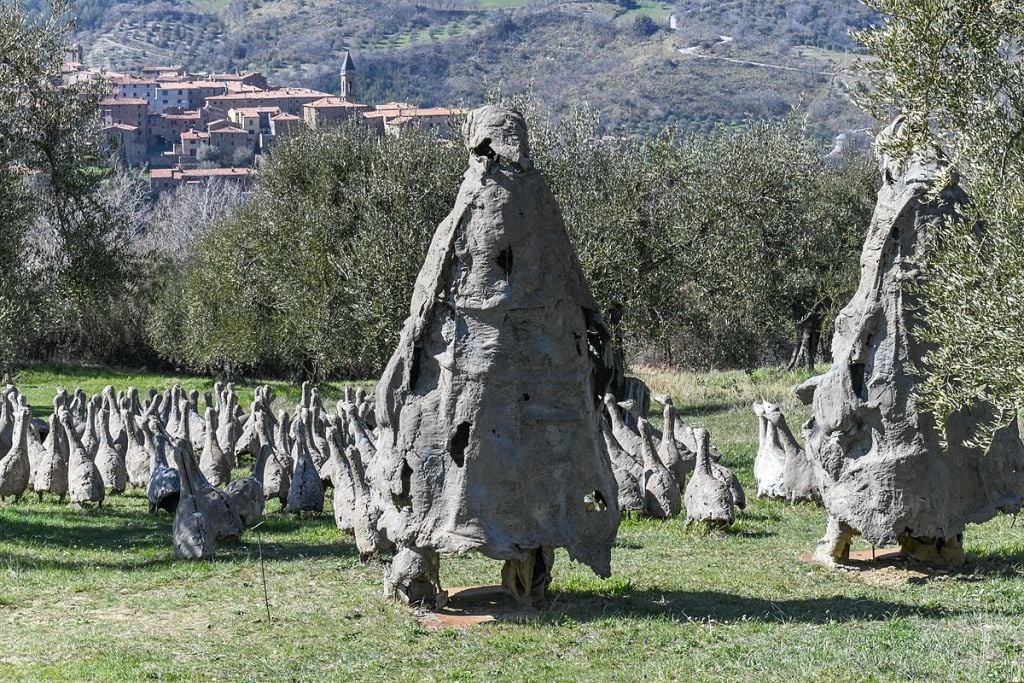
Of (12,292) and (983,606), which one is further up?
(12,292)

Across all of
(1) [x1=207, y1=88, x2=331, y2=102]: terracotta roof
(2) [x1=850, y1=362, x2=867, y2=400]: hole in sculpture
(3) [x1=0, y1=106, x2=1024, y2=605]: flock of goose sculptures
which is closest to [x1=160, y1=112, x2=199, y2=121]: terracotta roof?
(1) [x1=207, y1=88, x2=331, y2=102]: terracotta roof

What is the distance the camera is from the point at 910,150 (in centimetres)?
1068

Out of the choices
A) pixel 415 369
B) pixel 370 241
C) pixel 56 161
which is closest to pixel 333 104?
pixel 370 241

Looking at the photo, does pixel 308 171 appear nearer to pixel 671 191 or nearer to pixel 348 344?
pixel 348 344

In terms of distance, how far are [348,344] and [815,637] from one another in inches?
940

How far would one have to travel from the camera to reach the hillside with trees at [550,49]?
91.0 m

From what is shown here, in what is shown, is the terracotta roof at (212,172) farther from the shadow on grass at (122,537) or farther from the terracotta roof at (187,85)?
the shadow on grass at (122,537)

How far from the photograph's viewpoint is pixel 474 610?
10.7 m

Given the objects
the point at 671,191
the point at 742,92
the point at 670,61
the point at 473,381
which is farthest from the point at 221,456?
the point at 670,61

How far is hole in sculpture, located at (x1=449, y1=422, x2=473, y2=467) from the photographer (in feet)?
33.8

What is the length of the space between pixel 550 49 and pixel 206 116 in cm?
4112

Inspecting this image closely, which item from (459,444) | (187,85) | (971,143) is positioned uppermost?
(187,85)

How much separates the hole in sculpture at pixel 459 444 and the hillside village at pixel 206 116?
3511 inches

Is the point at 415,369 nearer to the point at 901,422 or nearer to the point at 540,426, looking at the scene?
the point at 540,426
